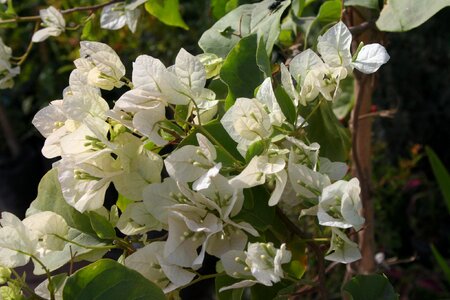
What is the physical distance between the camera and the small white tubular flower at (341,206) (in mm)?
415

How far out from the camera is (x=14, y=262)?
1.52 feet

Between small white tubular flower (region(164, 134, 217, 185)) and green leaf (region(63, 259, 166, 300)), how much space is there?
0.22 feet

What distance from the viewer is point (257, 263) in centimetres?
42

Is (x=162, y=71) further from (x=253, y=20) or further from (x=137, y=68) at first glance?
(x=253, y=20)

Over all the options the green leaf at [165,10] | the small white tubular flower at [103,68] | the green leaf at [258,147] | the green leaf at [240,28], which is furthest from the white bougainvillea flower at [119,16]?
the green leaf at [258,147]

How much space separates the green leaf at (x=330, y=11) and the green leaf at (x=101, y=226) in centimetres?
31

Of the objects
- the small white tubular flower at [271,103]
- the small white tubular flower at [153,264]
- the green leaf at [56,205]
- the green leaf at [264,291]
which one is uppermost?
the small white tubular flower at [271,103]

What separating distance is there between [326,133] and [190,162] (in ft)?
0.51

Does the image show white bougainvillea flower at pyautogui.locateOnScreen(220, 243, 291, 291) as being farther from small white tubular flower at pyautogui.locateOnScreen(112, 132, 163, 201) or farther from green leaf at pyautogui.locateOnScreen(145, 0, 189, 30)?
green leaf at pyautogui.locateOnScreen(145, 0, 189, 30)

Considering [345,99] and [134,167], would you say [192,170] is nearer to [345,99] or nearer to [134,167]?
[134,167]

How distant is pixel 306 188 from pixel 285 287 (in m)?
0.09

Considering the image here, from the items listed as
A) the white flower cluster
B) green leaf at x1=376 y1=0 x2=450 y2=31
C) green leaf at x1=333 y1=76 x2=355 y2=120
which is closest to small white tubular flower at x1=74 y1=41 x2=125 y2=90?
→ the white flower cluster

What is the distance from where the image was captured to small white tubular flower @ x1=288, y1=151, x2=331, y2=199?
1.45 feet

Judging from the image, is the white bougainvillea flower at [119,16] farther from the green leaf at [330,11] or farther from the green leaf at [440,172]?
the green leaf at [440,172]
